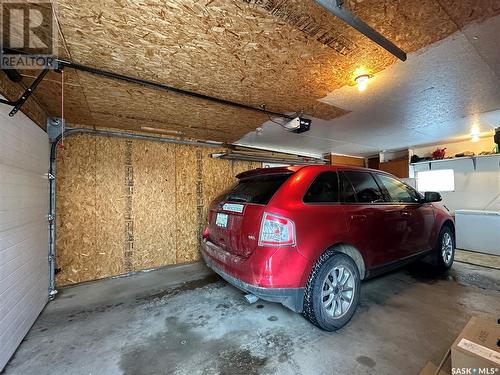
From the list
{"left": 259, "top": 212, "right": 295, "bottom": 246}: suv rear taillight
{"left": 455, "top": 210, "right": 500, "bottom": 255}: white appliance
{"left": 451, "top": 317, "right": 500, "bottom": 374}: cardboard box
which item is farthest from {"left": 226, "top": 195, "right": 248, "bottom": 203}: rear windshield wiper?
{"left": 455, "top": 210, "right": 500, "bottom": 255}: white appliance

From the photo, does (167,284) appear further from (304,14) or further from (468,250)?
(468,250)

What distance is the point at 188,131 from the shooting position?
390cm

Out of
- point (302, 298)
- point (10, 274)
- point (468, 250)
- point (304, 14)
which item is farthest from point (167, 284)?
point (468, 250)

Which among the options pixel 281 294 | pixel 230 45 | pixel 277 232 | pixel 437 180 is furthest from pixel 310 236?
pixel 437 180

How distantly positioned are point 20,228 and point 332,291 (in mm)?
2892

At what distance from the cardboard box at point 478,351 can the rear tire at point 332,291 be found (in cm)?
91

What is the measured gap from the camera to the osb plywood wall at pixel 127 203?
3244 millimetres

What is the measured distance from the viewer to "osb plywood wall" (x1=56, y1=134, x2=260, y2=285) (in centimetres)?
324

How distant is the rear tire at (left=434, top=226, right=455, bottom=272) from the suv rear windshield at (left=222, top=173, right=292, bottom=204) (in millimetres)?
2934

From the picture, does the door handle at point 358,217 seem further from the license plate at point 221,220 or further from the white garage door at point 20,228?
the white garage door at point 20,228

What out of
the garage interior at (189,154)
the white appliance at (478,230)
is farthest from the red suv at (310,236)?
the white appliance at (478,230)

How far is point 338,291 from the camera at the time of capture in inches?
84.0

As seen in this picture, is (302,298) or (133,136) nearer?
(302,298)

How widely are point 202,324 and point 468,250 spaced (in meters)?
5.76
